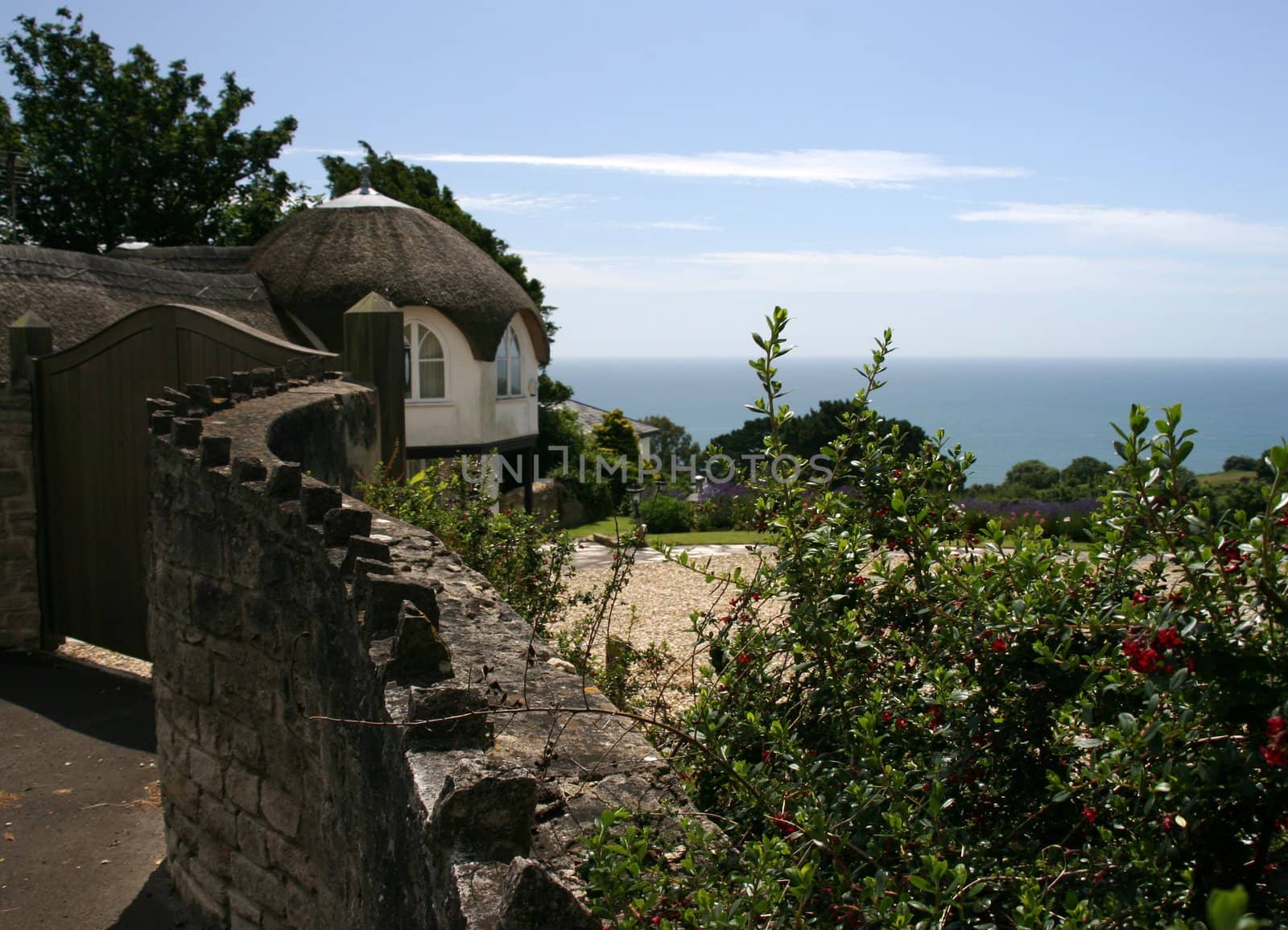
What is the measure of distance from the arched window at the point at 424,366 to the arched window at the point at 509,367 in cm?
126

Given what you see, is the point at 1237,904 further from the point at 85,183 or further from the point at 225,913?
the point at 85,183

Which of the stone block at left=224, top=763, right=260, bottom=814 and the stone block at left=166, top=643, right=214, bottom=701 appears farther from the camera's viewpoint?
the stone block at left=166, top=643, right=214, bottom=701

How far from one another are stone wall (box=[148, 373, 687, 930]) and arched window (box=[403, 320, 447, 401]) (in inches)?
444

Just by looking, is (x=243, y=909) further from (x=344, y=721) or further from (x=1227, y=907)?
(x=1227, y=907)

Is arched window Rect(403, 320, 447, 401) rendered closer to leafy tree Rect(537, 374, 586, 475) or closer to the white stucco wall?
the white stucco wall

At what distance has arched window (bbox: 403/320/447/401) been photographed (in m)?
17.0

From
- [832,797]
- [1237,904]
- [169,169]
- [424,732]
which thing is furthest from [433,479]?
[169,169]

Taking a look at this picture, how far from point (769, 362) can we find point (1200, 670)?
1341 millimetres

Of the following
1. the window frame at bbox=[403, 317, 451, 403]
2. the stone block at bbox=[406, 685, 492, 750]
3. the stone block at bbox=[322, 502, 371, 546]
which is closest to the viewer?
the stone block at bbox=[406, 685, 492, 750]

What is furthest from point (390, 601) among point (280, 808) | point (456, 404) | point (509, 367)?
point (509, 367)

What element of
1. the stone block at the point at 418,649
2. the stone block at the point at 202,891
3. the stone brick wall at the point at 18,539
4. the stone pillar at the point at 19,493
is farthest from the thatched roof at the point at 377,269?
the stone block at the point at 418,649

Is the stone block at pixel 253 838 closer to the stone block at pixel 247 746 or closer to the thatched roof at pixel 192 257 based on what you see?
the stone block at pixel 247 746

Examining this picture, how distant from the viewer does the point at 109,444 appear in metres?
8.72

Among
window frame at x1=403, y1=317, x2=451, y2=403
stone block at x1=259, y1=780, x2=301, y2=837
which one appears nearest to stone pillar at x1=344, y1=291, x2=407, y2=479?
stone block at x1=259, y1=780, x2=301, y2=837
